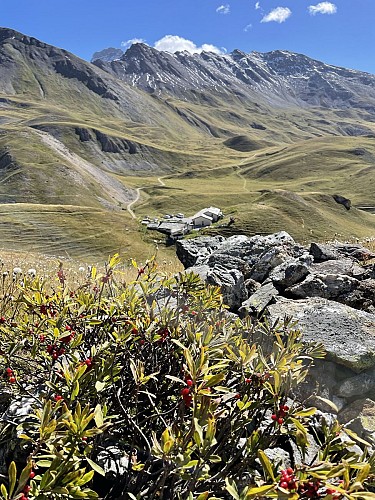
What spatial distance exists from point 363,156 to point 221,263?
18987 centimetres

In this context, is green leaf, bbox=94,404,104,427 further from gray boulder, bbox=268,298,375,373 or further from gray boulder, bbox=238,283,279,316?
gray boulder, bbox=238,283,279,316

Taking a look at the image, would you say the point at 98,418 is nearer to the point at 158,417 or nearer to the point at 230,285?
the point at 158,417

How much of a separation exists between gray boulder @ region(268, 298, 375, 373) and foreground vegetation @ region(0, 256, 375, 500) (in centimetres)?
128

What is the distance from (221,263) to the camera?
11.0 meters

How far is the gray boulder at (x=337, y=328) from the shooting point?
211 inches

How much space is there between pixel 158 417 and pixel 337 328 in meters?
3.58

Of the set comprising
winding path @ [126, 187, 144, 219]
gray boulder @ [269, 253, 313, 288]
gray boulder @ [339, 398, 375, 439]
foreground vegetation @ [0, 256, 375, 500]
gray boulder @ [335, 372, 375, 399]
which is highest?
winding path @ [126, 187, 144, 219]

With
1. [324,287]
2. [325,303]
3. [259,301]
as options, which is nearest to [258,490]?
[325,303]

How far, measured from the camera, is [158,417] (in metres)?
3.32

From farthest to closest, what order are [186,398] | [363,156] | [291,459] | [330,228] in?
[363,156] → [330,228] → [291,459] → [186,398]

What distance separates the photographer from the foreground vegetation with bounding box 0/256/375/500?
232 cm

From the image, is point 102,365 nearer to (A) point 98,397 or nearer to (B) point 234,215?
(A) point 98,397


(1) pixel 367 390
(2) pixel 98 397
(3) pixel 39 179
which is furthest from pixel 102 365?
(3) pixel 39 179

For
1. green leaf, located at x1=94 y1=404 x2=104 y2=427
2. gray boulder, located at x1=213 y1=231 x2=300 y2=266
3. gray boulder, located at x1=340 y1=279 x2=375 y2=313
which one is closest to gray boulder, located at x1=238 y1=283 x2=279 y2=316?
gray boulder, located at x1=340 y1=279 x2=375 y2=313
